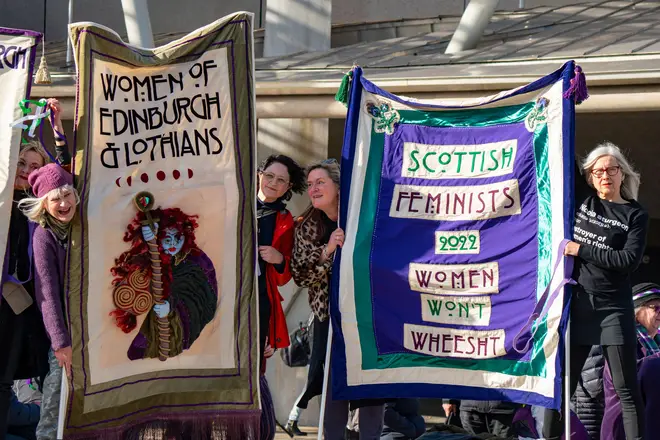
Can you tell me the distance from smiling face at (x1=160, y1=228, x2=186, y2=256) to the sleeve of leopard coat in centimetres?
58

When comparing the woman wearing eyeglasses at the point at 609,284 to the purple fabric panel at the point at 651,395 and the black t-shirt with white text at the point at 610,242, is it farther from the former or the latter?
the purple fabric panel at the point at 651,395

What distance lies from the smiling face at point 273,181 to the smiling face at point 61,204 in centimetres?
106

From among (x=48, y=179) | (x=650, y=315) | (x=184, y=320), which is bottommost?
(x=184, y=320)

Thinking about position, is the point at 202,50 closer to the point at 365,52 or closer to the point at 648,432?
the point at 648,432

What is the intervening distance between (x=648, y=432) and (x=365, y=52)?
4773 mm

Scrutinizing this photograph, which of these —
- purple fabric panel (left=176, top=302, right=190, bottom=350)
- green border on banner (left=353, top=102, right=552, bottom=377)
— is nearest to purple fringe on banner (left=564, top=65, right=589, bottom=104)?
green border on banner (left=353, top=102, right=552, bottom=377)

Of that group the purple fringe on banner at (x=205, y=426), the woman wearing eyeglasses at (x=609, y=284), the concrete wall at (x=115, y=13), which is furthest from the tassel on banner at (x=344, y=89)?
the concrete wall at (x=115, y=13)

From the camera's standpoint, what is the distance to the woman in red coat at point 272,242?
5.66m

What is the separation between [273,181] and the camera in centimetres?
567

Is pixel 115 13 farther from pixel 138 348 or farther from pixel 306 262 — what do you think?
pixel 138 348

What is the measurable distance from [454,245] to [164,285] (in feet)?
4.86

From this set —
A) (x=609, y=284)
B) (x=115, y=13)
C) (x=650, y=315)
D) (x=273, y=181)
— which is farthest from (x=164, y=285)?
(x=115, y=13)

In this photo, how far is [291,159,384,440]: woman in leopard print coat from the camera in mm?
5523

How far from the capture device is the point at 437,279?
217 inches
